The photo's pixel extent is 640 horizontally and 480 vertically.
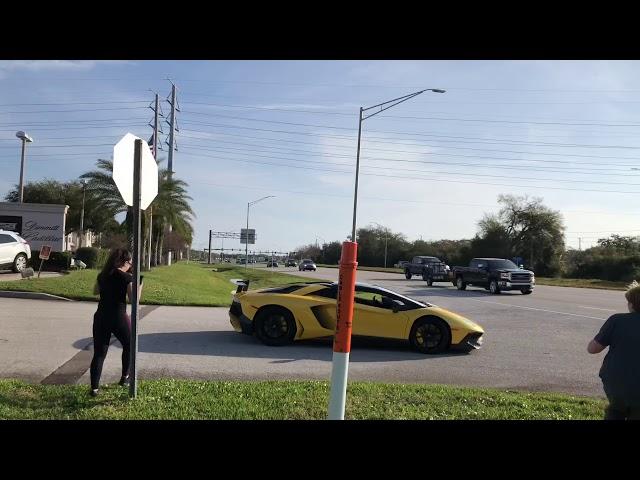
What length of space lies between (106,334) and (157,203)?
33621 mm

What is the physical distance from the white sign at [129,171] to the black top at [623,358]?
465 cm

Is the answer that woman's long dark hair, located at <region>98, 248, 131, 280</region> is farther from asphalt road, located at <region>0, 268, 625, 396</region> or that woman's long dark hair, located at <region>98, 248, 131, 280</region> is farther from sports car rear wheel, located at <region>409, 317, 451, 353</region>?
sports car rear wheel, located at <region>409, 317, 451, 353</region>

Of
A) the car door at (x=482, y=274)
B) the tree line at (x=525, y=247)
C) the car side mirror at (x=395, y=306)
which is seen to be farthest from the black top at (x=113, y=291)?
the tree line at (x=525, y=247)

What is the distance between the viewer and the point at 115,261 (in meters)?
6.59

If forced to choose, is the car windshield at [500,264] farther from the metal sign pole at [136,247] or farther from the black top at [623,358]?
the black top at [623,358]

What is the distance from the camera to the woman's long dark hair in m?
6.53

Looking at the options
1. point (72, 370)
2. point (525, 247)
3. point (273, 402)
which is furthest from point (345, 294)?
point (525, 247)

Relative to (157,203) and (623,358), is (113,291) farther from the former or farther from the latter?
(157,203)

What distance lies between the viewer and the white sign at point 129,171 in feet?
19.9

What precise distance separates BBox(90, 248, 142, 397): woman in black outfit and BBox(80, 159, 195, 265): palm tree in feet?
86.0

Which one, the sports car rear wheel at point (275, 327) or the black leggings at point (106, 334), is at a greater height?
the black leggings at point (106, 334)

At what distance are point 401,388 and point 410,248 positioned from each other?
86538mm

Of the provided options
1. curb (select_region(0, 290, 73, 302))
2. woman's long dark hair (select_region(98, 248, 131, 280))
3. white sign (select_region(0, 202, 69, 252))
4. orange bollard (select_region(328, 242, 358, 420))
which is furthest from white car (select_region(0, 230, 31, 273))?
orange bollard (select_region(328, 242, 358, 420))
